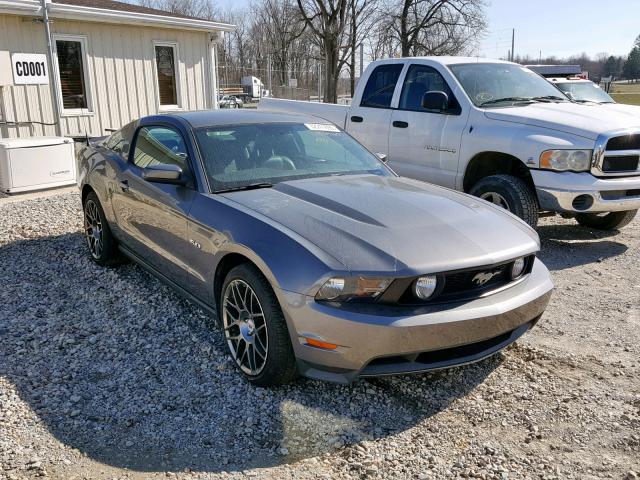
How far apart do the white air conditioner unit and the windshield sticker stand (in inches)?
240

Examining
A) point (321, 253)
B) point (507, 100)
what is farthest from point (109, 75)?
point (321, 253)

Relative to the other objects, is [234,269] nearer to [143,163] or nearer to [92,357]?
[92,357]

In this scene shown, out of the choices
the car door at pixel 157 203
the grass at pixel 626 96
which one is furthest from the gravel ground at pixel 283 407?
the grass at pixel 626 96

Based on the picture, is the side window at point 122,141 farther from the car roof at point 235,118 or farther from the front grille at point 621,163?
the front grille at point 621,163

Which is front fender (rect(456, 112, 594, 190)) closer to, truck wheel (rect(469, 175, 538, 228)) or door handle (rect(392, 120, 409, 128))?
truck wheel (rect(469, 175, 538, 228))

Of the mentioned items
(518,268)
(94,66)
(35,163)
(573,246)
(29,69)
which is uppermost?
(94,66)

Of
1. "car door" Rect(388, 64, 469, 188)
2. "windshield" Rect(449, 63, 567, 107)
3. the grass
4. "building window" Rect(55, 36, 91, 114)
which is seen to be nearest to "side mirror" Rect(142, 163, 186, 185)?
"car door" Rect(388, 64, 469, 188)

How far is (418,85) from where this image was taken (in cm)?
684

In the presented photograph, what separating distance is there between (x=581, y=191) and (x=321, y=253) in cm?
356

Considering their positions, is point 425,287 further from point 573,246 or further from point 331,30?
point 331,30

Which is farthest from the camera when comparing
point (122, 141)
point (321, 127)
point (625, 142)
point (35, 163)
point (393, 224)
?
point (35, 163)

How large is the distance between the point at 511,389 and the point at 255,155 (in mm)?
2267

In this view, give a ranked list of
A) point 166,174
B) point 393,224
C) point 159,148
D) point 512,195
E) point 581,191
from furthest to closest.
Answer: point 512,195
point 581,191
point 159,148
point 166,174
point 393,224

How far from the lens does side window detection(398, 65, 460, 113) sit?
6.62 metres
